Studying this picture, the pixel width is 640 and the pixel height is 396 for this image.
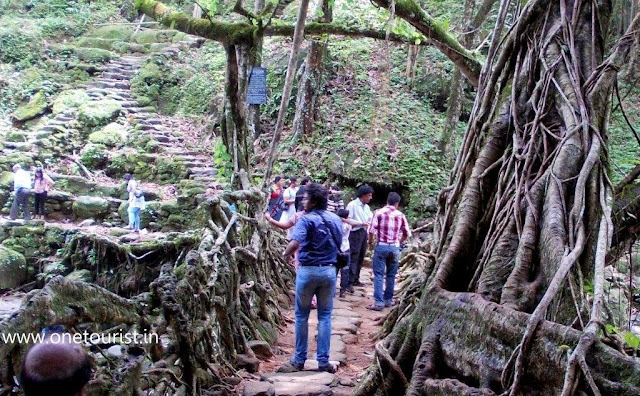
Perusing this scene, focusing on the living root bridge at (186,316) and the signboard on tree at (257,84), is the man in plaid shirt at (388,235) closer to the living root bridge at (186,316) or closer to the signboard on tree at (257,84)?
the living root bridge at (186,316)

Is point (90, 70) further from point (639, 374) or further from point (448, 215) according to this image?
point (639, 374)

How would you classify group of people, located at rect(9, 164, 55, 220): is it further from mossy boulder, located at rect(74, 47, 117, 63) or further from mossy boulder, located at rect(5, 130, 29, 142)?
mossy boulder, located at rect(74, 47, 117, 63)

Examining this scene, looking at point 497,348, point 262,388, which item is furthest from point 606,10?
point 262,388

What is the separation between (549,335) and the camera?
8.46ft

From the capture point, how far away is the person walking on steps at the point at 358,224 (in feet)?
27.3

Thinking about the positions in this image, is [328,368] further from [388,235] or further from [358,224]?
[358,224]

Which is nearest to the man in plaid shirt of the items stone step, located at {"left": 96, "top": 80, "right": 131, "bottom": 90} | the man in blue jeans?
the man in blue jeans

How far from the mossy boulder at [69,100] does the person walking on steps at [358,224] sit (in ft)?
38.2

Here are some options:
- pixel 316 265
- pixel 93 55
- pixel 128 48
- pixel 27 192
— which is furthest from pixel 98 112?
pixel 316 265

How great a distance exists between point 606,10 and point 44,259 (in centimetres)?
1194

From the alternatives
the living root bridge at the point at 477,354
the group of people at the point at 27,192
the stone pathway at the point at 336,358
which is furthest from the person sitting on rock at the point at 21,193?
the living root bridge at the point at 477,354

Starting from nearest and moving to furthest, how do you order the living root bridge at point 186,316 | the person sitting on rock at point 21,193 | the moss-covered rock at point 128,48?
the living root bridge at point 186,316, the person sitting on rock at point 21,193, the moss-covered rock at point 128,48

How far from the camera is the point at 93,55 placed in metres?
20.4

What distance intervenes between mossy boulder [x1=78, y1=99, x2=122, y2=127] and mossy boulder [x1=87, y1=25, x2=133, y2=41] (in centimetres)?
594
